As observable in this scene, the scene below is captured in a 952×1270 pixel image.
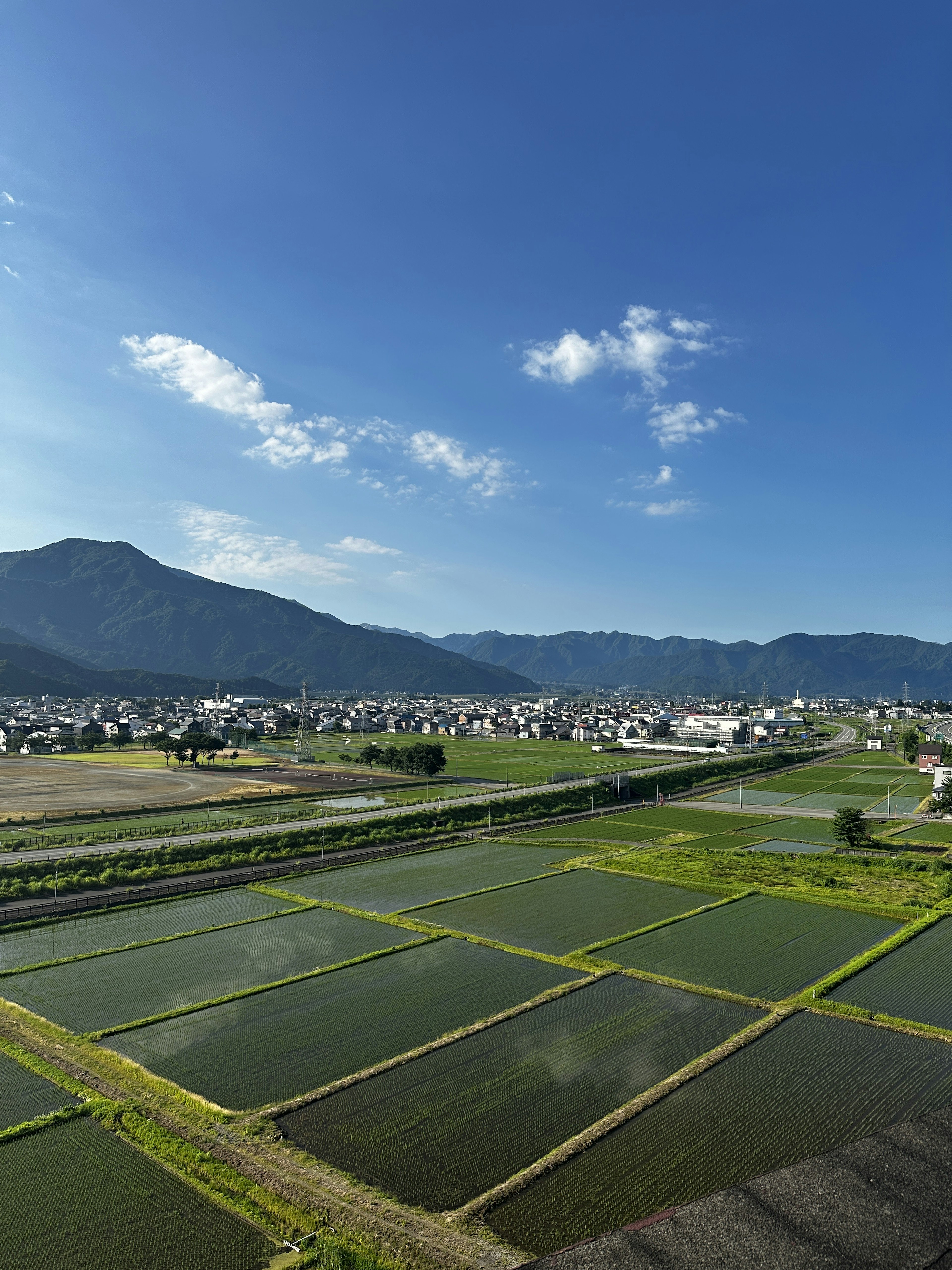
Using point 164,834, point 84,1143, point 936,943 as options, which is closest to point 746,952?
point 936,943

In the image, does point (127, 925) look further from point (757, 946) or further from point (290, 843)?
point (757, 946)

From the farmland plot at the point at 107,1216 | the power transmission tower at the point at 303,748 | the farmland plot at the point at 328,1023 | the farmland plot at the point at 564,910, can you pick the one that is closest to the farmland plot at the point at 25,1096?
the farmland plot at the point at 107,1216

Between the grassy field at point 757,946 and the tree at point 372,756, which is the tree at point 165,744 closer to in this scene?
the tree at point 372,756

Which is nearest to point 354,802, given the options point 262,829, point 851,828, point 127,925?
point 262,829

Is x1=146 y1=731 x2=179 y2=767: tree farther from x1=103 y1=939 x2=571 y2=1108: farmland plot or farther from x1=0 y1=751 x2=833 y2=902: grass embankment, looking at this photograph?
x1=103 y1=939 x2=571 y2=1108: farmland plot

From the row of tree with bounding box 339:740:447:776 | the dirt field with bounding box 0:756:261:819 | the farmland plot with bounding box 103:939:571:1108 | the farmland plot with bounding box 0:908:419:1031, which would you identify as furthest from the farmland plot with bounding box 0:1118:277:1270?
the row of tree with bounding box 339:740:447:776

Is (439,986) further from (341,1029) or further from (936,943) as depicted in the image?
(936,943)
